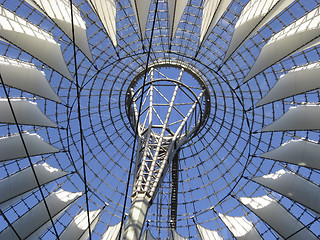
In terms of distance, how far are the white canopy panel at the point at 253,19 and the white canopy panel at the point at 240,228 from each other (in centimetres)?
1527

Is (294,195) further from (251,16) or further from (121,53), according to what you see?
(121,53)

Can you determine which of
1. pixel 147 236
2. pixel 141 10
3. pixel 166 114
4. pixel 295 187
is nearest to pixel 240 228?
pixel 295 187

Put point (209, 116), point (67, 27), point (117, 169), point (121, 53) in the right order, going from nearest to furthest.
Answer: point (67, 27) < point (121, 53) < point (209, 116) < point (117, 169)

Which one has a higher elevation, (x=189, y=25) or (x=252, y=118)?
(x=189, y=25)

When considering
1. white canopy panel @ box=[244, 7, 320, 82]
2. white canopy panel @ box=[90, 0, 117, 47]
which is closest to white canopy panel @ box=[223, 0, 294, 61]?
white canopy panel @ box=[244, 7, 320, 82]

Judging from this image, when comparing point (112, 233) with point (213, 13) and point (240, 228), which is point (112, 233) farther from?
point (213, 13)

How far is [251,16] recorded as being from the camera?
16.7 m

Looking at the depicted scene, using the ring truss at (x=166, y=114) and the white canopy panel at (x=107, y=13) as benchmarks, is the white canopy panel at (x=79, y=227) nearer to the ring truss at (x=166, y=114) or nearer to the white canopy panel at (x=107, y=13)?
the ring truss at (x=166, y=114)

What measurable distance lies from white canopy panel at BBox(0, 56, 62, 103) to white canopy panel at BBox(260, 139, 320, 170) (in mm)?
14712

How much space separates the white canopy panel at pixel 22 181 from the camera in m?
20.7

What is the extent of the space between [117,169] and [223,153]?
33.2ft

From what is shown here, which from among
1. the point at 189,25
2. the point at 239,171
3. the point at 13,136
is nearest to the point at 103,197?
the point at 13,136

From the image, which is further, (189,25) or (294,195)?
(189,25)

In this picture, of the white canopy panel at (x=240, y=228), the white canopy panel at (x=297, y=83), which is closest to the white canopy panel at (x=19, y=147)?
the white canopy panel at (x=297, y=83)
